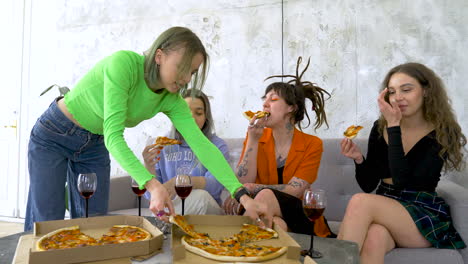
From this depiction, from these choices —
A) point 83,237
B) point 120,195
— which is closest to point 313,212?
point 83,237

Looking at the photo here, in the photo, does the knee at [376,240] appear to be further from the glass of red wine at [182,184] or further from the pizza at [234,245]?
the glass of red wine at [182,184]

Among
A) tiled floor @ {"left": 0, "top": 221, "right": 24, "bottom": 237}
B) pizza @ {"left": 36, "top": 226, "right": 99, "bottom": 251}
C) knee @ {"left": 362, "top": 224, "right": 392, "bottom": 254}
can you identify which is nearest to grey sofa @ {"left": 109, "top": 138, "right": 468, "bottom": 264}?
knee @ {"left": 362, "top": 224, "right": 392, "bottom": 254}

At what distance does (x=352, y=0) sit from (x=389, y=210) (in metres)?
1.88

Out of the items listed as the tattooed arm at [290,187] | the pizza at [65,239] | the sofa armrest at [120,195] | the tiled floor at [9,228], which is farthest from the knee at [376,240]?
the tiled floor at [9,228]

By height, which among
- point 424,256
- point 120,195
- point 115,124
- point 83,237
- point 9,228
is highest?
point 115,124

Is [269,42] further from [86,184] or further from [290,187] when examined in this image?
[86,184]

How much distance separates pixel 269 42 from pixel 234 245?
2.44 metres

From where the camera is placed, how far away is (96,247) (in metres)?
1.09

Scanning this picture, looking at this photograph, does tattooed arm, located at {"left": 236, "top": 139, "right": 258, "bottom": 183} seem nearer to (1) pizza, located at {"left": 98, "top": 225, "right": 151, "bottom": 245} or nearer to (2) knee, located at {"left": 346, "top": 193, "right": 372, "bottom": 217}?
(2) knee, located at {"left": 346, "top": 193, "right": 372, "bottom": 217}

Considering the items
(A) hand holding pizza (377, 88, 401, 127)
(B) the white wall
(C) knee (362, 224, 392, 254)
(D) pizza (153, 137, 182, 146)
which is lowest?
(C) knee (362, 224, 392, 254)

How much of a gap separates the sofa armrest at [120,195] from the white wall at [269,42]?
0.89m

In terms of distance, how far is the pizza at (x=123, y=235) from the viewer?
124cm

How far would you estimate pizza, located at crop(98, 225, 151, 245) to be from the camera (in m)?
1.24

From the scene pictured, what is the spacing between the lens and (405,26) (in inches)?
119
